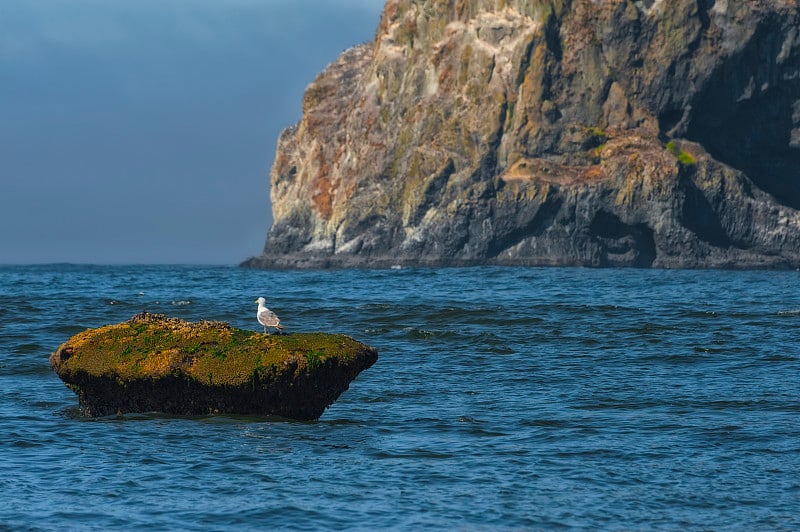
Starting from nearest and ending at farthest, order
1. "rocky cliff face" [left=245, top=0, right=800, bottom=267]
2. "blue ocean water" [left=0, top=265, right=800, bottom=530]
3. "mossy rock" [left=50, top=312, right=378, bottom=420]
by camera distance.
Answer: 1. "blue ocean water" [left=0, top=265, right=800, bottom=530]
2. "mossy rock" [left=50, top=312, right=378, bottom=420]
3. "rocky cliff face" [left=245, top=0, right=800, bottom=267]

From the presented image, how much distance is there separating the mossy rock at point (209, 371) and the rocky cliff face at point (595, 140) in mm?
113087

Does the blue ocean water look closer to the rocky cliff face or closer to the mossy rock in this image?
the mossy rock

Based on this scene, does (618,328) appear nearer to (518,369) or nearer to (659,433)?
(518,369)

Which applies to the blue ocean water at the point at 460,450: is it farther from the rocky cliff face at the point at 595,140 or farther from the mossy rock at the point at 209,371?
the rocky cliff face at the point at 595,140

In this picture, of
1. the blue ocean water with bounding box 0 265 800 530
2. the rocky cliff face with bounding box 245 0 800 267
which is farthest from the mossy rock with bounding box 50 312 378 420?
the rocky cliff face with bounding box 245 0 800 267

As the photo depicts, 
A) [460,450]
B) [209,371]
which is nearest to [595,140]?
[209,371]

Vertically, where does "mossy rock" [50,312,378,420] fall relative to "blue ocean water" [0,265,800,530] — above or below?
above

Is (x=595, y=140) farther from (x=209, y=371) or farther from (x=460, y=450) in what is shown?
(x=460, y=450)

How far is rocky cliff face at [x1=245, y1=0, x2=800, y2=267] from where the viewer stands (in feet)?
422

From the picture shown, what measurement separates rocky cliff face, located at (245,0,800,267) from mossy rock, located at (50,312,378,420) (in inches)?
4452

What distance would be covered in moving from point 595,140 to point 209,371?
12148 cm

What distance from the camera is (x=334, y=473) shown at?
1330cm

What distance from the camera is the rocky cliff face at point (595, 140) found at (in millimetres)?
128625

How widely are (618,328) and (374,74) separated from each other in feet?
399
